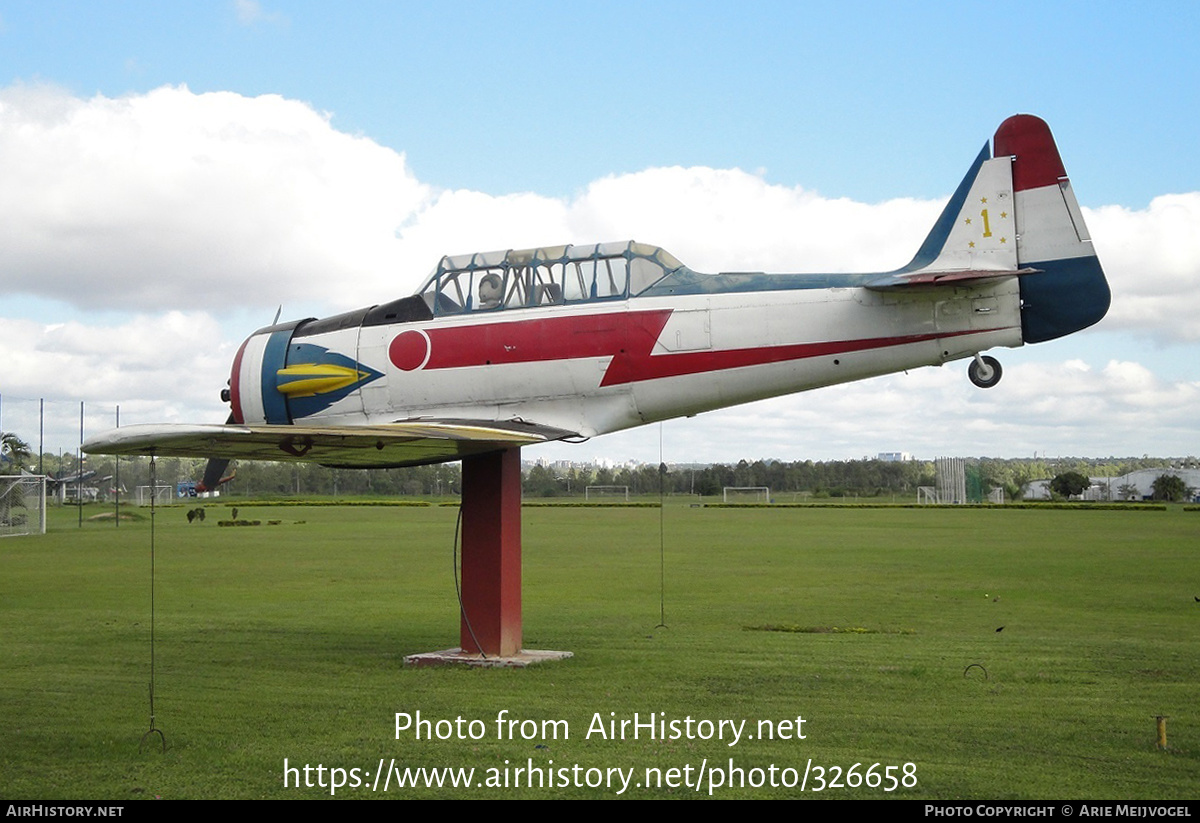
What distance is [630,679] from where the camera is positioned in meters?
10.5

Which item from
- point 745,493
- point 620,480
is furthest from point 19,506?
point 620,480

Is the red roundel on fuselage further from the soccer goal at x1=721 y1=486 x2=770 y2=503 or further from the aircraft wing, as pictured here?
the soccer goal at x1=721 y1=486 x2=770 y2=503

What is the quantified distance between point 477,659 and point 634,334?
3799mm

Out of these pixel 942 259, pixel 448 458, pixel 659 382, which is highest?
pixel 942 259

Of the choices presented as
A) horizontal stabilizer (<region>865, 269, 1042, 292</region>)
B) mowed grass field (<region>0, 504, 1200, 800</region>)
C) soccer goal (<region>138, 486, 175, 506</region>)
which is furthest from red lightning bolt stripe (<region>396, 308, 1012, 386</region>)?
soccer goal (<region>138, 486, 175, 506</region>)

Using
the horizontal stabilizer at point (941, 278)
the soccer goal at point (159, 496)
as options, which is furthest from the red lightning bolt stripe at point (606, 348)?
the soccer goal at point (159, 496)

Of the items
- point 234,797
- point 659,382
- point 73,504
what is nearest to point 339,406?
point 659,382

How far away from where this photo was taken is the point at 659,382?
10867 millimetres

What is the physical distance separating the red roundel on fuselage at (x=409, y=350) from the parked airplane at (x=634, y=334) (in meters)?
0.02

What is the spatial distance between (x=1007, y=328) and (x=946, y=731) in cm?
383

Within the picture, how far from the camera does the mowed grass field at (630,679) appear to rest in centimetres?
712

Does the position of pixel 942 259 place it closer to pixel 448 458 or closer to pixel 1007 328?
pixel 1007 328

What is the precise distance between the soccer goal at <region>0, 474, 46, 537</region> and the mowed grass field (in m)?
20.0

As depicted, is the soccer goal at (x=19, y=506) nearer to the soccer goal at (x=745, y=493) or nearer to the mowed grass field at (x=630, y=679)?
the mowed grass field at (x=630, y=679)
